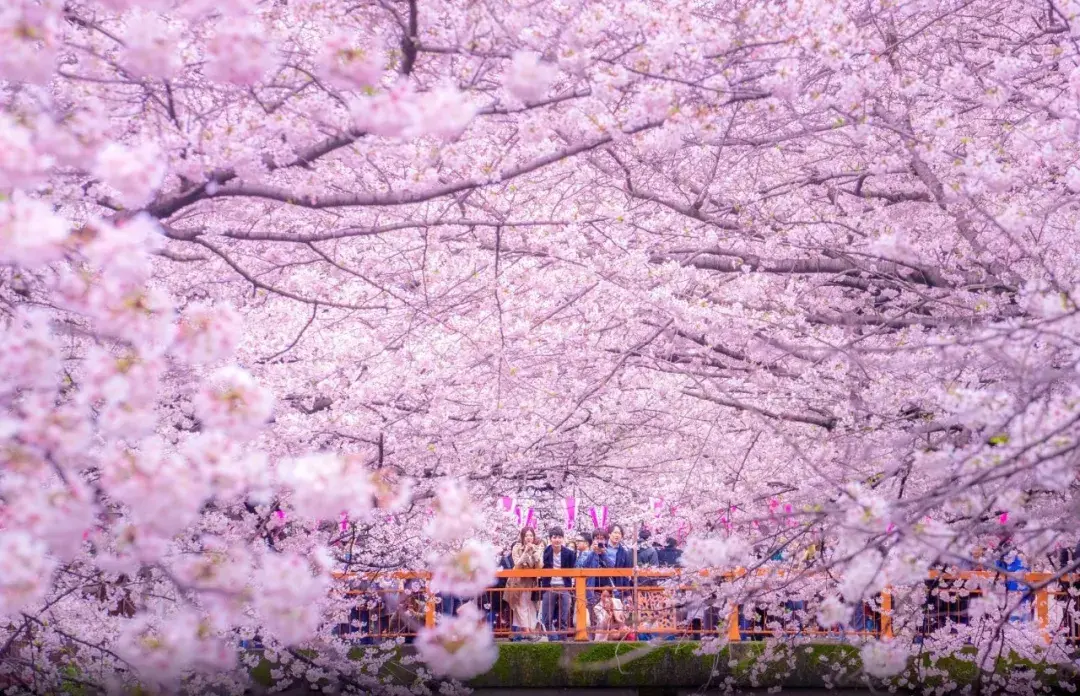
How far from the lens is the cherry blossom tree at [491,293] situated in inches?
130

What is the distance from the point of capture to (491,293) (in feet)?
26.2

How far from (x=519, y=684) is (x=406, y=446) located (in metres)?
3.17

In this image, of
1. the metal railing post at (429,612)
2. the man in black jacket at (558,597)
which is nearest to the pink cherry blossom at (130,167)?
the metal railing post at (429,612)

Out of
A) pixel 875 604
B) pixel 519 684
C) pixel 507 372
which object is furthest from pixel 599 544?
pixel 507 372

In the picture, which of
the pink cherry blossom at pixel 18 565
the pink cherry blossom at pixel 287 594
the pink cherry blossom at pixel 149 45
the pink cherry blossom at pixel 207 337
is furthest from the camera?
the pink cherry blossom at pixel 149 45

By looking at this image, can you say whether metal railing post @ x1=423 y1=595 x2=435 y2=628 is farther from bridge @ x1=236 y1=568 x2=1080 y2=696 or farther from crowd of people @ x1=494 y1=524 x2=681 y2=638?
crowd of people @ x1=494 y1=524 x2=681 y2=638

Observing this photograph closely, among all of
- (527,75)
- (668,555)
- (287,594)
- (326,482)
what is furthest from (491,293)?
(668,555)

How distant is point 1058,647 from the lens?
9.59 meters

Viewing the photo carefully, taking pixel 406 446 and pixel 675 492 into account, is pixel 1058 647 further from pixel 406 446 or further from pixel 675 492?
pixel 406 446

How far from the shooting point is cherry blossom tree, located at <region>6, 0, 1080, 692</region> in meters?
3.30

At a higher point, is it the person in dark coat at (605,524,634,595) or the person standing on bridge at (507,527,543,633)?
the person in dark coat at (605,524,634,595)

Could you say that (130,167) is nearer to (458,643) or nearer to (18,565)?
(18,565)

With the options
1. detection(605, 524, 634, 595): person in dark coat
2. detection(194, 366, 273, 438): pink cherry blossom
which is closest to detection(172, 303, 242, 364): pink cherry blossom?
detection(194, 366, 273, 438): pink cherry blossom

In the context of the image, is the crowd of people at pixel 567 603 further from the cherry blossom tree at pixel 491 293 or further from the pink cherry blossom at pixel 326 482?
the pink cherry blossom at pixel 326 482
